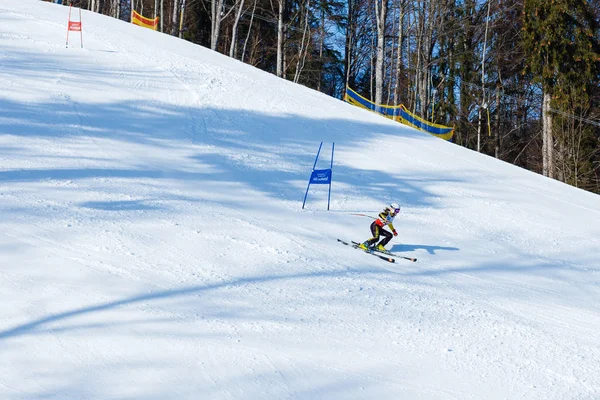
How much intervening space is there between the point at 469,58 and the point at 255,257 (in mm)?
26851

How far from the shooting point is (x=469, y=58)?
107 feet

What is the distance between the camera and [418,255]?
33.8 ft

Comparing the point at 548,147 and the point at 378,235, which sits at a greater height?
the point at 548,147

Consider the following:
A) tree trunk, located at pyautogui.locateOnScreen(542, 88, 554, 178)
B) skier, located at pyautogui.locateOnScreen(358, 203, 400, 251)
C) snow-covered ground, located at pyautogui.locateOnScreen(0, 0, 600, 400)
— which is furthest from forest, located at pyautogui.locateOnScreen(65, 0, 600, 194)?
skier, located at pyautogui.locateOnScreen(358, 203, 400, 251)

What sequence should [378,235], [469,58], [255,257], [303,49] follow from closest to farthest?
[255,257], [378,235], [469,58], [303,49]

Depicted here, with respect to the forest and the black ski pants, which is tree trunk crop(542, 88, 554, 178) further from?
the black ski pants

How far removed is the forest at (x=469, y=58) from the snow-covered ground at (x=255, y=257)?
28.3 feet

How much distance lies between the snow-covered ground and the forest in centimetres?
863

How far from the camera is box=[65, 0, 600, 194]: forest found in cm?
2409

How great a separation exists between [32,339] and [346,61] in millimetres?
36706

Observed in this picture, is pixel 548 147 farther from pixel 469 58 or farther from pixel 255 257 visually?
pixel 255 257

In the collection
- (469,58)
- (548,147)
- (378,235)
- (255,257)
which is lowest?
(255,257)

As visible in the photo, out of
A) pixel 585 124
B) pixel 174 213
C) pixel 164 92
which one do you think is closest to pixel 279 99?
pixel 164 92

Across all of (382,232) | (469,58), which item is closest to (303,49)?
(469,58)
